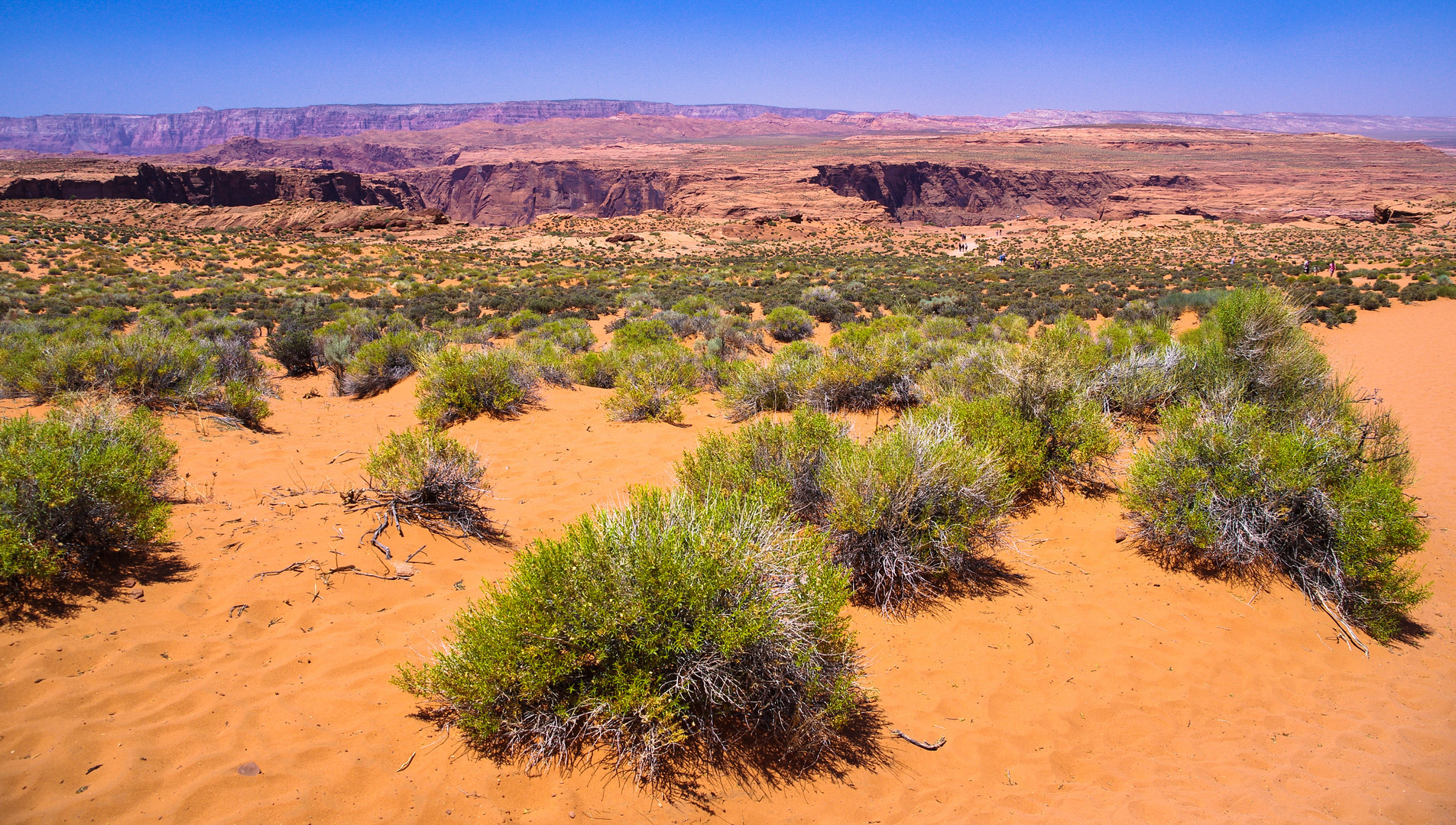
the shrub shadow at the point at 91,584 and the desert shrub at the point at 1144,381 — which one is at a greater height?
the desert shrub at the point at 1144,381

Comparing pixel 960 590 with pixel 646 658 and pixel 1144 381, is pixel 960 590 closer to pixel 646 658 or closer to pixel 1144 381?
pixel 646 658

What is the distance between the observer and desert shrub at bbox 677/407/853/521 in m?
4.63

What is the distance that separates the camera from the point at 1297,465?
471 centimetres

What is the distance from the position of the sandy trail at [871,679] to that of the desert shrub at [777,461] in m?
1.00

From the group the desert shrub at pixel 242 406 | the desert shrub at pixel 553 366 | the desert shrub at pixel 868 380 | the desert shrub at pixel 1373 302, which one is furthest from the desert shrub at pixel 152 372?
the desert shrub at pixel 1373 302

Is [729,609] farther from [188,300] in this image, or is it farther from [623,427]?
[188,300]

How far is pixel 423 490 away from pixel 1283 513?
6.51m

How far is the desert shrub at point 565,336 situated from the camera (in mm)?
12711

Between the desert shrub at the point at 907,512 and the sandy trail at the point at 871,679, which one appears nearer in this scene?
the sandy trail at the point at 871,679

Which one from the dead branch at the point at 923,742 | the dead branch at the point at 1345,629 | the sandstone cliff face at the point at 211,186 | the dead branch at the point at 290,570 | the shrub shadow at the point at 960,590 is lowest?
the dead branch at the point at 1345,629

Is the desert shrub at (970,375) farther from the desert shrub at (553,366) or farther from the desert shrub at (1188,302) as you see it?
the desert shrub at (1188,302)

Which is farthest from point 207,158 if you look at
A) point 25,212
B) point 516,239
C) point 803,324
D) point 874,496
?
point 874,496

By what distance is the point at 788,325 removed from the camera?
1549cm

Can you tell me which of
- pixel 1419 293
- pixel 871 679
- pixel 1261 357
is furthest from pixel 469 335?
pixel 1419 293
